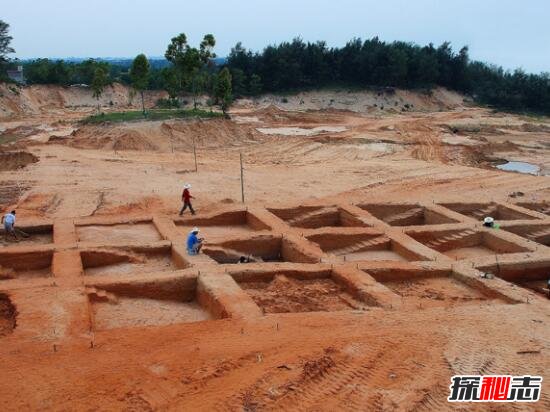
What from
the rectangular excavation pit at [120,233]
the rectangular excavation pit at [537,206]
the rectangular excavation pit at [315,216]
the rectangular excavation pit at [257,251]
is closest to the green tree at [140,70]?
the rectangular excavation pit at [315,216]

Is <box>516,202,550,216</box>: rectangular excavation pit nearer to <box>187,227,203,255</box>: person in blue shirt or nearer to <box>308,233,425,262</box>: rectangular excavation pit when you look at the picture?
<box>308,233,425,262</box>: rectangular excavation pit

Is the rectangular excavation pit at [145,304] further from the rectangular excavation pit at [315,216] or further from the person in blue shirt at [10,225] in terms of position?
the rectangular excavation pit at [315,216]

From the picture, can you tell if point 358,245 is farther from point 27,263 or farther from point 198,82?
point 198,82

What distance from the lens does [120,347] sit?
804 cm

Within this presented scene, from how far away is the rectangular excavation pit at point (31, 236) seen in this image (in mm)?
13648

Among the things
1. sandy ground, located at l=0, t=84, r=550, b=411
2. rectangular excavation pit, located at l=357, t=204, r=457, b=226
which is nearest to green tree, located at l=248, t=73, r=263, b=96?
sandy ground, located at l=0, t=84, r=550, b=411

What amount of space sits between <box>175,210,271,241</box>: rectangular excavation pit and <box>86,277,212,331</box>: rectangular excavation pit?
11.4 ft

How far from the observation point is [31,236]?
46.7 ft

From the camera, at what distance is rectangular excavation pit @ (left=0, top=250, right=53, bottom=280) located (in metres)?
12.3

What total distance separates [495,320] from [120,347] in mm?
6019

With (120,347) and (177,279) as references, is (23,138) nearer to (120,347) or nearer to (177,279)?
(177,279)

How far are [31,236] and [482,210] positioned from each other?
13110 millimetres

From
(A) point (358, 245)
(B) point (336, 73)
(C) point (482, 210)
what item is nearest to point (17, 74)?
(B) point (336, 73)

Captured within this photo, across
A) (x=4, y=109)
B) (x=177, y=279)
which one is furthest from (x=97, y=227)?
(x=4, y=109)
